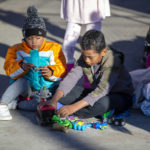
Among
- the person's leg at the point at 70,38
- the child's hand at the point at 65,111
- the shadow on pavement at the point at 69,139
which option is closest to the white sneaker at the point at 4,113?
the shadow on pavement at the point at 69,139

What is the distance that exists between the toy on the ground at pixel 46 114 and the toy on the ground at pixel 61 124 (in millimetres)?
41

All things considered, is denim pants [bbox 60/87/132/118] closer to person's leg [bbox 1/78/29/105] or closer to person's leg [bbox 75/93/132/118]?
person's leg [bbox 75/93/132/118]

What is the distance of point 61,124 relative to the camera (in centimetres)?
371

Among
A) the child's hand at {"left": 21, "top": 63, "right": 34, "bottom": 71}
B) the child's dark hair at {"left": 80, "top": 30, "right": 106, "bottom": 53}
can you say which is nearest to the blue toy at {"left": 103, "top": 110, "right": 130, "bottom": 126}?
the child's dark hair at {"left": 80, "top": 30, "right": 106, "bottom": 53}

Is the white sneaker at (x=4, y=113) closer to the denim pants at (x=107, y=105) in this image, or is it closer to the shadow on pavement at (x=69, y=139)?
the shadow on pavement at (x=69, y=139)

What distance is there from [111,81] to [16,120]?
100 centimetres

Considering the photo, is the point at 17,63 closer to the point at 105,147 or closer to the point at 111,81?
the point at 111,81

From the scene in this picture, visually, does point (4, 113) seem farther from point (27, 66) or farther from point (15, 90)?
point (27, 66)

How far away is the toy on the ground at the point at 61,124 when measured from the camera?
3.68 m

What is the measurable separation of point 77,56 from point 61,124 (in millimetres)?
2500

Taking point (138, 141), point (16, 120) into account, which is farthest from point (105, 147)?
point (16, 120)

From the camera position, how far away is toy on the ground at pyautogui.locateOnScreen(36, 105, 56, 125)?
372cm

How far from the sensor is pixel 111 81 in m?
3.81

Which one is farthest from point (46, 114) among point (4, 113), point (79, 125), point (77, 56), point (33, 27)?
point (77, 56)
